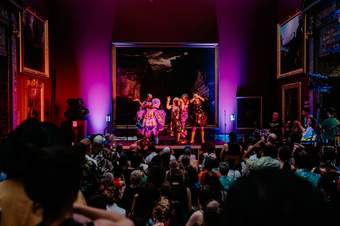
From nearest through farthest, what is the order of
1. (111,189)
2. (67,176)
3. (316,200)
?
(316,200), (67,176), (111,189)

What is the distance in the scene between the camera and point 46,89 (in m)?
15.5

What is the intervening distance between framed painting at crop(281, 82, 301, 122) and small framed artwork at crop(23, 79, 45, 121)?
336 inches

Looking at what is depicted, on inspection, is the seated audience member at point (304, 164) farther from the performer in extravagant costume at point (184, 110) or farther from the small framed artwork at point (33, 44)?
the performer in extravagant costume at point (184, 110)

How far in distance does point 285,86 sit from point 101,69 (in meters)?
7.14

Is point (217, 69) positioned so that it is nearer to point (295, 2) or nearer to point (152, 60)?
point (152, 60)

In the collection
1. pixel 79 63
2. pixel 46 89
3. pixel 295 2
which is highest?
pixel 295 2

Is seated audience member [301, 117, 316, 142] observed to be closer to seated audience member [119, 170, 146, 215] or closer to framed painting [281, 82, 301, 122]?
framed painting [281, 82, 301, 122]

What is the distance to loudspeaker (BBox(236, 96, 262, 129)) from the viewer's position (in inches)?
654

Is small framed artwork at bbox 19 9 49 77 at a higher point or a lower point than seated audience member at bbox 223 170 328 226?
higher

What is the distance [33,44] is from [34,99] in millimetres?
1810

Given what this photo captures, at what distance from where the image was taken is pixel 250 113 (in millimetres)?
16672

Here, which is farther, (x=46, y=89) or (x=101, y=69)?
(x=101, y=69)

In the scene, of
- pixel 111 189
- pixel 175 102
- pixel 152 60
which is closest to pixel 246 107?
pixel 175 102

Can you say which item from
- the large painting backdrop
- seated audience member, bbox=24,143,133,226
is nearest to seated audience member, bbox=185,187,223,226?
seated audience member, bbox=24,143,133,226
